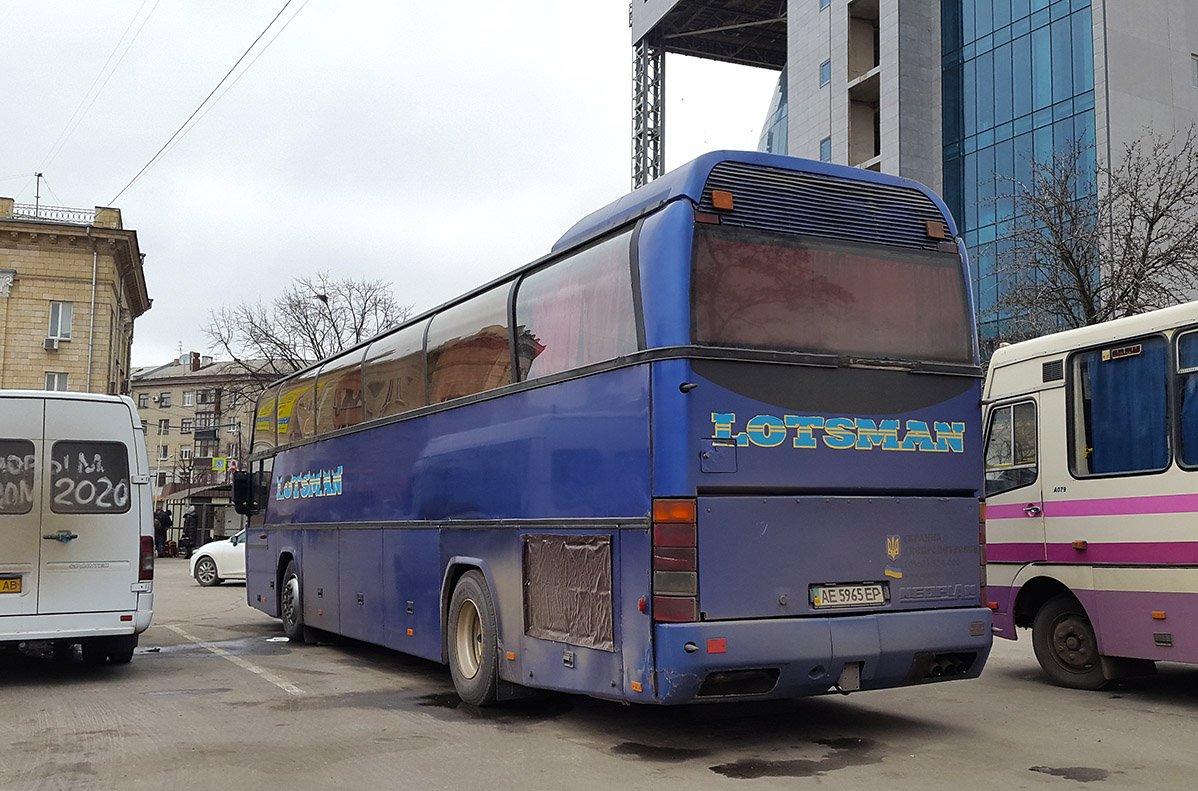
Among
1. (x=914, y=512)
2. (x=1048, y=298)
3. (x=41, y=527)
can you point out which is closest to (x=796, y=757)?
(x=914, y=512)

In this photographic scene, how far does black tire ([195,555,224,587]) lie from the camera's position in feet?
93.1

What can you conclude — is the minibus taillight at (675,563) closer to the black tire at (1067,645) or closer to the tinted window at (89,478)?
the black tire at (1067,645)

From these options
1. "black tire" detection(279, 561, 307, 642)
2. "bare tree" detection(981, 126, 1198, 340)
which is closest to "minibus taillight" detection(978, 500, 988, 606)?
"black tire" detection(279, 561, 307, 642)

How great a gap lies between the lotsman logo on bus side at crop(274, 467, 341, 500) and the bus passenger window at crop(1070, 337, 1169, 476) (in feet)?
24.6

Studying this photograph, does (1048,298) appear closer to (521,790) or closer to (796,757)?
(796,757)

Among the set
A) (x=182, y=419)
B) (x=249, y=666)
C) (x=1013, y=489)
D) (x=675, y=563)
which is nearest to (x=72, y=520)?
(x=249, y=666)

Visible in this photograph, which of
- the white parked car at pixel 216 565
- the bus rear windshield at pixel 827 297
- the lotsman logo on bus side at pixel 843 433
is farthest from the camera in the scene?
the white parked car at pixel 216 565

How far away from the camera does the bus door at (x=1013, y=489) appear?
1060 centimetres

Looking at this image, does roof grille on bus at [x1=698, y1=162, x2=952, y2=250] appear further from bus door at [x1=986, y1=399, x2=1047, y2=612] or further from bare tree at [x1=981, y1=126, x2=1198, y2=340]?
bare tree at [x1=981, y1=126, x2=1198, y2=340]

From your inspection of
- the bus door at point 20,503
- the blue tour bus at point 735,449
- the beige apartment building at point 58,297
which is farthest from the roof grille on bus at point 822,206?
the beige apartment building at point 58,297

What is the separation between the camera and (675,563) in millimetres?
6820

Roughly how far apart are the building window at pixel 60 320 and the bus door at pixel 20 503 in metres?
47.6

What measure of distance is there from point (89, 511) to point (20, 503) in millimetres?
590

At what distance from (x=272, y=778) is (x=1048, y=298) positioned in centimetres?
1881
